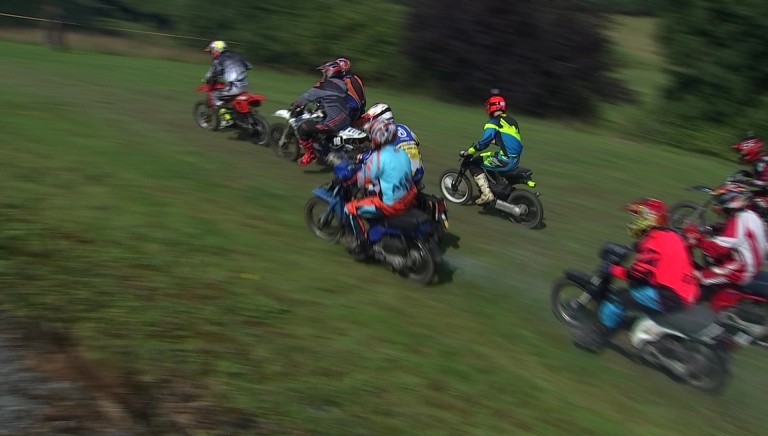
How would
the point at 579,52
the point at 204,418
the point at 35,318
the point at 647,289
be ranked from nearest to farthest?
the point at 204,418
the point at 35,318
the point at 647,289
the point at 579,52

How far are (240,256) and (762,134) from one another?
19.6 metres

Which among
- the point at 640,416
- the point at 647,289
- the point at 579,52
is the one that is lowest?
the point at 640,416

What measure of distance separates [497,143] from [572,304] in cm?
400

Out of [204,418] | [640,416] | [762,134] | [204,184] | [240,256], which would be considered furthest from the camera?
[762,134]

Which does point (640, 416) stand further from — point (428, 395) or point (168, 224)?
point (168, 224)

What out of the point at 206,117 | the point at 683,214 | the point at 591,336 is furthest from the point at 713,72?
the point at 591,336

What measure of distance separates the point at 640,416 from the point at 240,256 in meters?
4.58

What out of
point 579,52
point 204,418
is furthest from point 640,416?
point 579,52

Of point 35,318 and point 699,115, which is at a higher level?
point 699,115

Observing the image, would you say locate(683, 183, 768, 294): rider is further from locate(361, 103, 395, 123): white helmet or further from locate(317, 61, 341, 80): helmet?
locate(317, 61, 341, 80): helmet

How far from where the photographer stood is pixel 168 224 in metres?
8.72

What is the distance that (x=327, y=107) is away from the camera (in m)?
12.7

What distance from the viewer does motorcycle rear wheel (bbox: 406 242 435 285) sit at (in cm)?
885

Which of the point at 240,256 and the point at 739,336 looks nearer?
the point at 240,256
